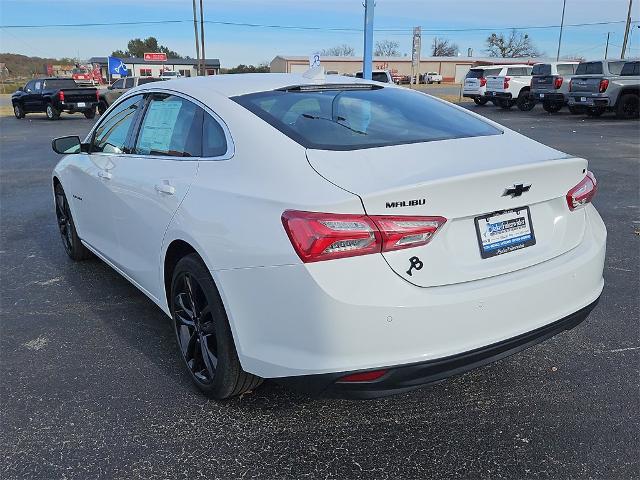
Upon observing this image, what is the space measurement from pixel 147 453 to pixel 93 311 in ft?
6.16

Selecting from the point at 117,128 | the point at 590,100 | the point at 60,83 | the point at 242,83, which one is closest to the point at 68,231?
the point at 117,128

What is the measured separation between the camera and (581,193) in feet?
9.23

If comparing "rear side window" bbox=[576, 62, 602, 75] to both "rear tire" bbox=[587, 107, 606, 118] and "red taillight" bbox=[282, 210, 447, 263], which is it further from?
"red taillight" bbox=[282, 210, 447, 263]

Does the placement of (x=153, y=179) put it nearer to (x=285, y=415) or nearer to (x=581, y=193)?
(x=285, y=415)

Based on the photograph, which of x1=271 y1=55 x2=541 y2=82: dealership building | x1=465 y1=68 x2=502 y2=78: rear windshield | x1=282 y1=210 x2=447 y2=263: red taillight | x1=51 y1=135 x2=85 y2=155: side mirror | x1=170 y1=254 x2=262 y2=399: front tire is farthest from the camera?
x1=271 y1=55 x2=541 y2=82: dealership building

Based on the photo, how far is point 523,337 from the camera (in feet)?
8.19

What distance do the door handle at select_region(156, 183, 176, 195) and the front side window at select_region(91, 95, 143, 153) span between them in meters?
0.81

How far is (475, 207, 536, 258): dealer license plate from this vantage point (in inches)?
95.2

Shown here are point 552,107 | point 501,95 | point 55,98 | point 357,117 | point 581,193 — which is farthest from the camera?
point 501,95

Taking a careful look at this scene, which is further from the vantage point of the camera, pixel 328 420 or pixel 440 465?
pixel 328 420

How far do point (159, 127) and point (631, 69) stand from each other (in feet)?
67.9

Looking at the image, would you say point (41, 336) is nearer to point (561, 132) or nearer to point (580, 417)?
point (580, 417)

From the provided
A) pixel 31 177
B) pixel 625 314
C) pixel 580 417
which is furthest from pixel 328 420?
pixel 31 177

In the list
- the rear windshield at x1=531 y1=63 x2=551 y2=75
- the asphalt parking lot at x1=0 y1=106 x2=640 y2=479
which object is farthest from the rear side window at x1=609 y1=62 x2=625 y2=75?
the asphalt parking lot at x1=0 y1=106 x2=640 y2=479
